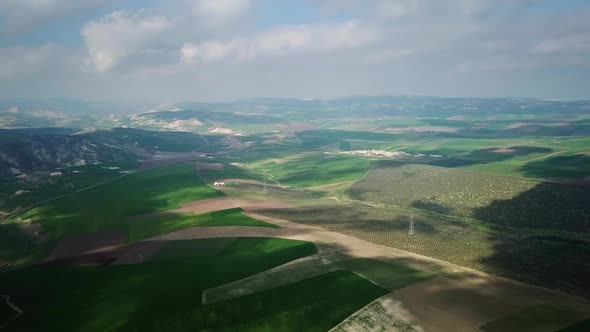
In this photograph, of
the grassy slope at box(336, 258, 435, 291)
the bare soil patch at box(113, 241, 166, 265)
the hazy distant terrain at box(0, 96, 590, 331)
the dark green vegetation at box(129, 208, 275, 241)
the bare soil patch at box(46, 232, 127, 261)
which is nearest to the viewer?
the hazy distant terrain at box(0, 96, 590, 331)

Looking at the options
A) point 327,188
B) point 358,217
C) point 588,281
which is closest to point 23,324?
point 358,217

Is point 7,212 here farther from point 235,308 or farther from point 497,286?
point 497,286

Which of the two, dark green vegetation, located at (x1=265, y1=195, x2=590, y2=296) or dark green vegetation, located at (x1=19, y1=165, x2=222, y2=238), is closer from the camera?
dark green vegetation, located at (x1=265, y1=195, x2=590, y2=296)

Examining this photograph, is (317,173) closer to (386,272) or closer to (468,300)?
(386,272)

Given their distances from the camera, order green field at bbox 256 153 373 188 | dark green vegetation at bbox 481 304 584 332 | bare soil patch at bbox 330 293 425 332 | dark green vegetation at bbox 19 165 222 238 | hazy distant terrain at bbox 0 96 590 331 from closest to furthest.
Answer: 1. dark green vegetation at bbox 481 304 584 332
2. bare soil patch at bbox 330 293 425 332
3. hazy distant terrain at bbox 0 96 590 331
4. dark green vegetation at bbox 19 165 222 238
5. green field at bbox 256 153 373 188

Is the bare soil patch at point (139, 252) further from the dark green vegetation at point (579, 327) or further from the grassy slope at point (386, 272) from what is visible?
the dark green vegetation at point (579, 327)

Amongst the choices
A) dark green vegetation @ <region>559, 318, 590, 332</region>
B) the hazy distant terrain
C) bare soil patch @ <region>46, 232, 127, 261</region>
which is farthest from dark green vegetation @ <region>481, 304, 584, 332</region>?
bare soil patch @ <region>46, 232, 127, 261</region>

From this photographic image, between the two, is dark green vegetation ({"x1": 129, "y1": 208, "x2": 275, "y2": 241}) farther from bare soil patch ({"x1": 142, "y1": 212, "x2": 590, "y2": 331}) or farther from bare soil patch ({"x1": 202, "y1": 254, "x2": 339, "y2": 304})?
bare soil patch ({"x1": 142, "y1": 212, "x2": 590, "y2": 331})

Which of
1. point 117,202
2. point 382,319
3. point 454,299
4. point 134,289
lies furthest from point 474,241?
point 117,202
